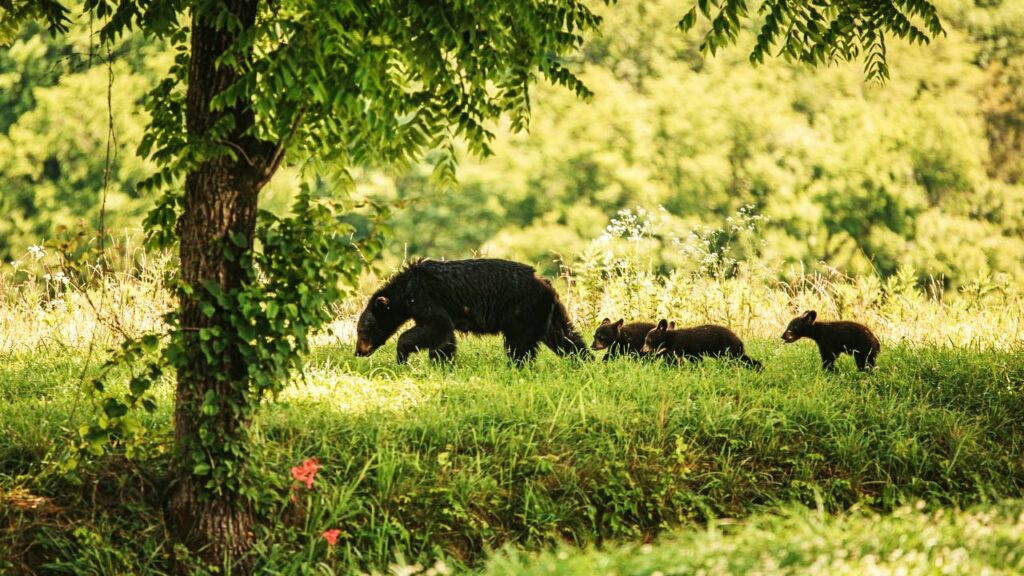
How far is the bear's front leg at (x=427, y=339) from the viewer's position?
33.1 feet

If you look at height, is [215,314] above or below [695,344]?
above

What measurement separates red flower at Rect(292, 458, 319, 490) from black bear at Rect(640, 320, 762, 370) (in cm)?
445

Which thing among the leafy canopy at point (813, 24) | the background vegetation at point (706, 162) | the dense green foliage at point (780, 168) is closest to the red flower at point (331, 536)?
the leafy canopy at point (813, 24)

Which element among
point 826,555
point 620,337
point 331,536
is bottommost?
point 826,555

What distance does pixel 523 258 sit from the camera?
93.0 ft

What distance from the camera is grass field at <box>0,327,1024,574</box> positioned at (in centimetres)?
627

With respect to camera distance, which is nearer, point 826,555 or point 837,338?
point 826,555

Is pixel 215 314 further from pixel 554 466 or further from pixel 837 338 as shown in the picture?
pixel 837 338

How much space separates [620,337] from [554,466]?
11.6 feet

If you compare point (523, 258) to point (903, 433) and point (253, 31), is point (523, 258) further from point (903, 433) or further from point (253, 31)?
point (253, 31)

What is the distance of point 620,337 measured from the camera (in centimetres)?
1073

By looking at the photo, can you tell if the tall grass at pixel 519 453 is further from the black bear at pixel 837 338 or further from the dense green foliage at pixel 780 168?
the dense green foliage at pixel 780 168

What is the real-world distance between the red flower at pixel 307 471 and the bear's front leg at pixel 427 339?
352cm

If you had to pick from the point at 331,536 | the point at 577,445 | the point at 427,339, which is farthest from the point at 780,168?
the point at 331,536
